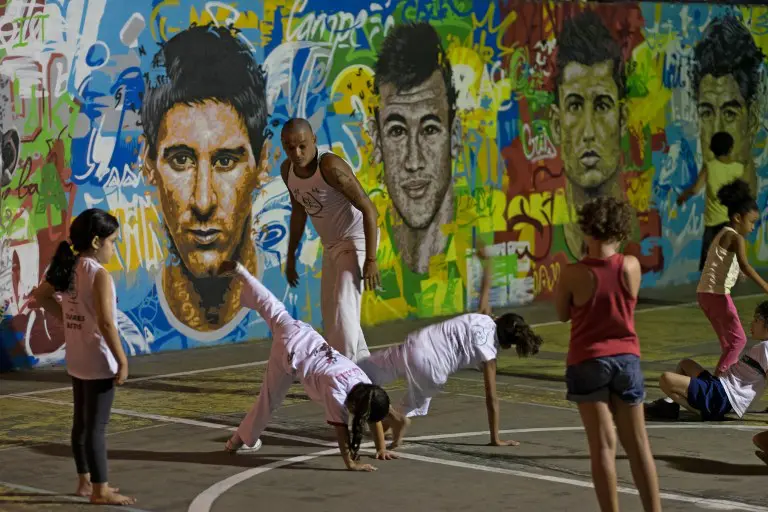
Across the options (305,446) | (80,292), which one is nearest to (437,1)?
(305,446)

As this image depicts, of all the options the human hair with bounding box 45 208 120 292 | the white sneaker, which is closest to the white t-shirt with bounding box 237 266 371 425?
the white sneaker

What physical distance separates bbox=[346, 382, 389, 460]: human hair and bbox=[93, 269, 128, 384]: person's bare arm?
57.6 inches

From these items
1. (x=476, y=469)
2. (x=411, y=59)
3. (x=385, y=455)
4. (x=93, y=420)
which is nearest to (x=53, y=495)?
(x=93, y=420)

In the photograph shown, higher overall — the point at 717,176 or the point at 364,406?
the point at 717,176

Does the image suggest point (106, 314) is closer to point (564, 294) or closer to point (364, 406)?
point (364, 406)

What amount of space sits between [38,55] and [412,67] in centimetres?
483

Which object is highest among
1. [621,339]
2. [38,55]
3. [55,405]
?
[38,55]

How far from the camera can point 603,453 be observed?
686 cm

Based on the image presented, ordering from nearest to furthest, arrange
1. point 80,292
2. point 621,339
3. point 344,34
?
point 621,339
point 80,292
point 344,34

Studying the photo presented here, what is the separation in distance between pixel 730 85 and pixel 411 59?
251 inches

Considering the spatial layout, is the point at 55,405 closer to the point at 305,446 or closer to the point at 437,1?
the point at 305,446

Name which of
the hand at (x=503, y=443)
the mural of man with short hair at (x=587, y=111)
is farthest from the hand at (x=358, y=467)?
the mural of man with short hair at (x=587, y=111)

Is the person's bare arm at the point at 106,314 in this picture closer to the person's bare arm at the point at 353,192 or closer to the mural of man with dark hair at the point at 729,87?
the person's bare arm at the point at 353,192

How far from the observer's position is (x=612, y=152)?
62.3 ft
